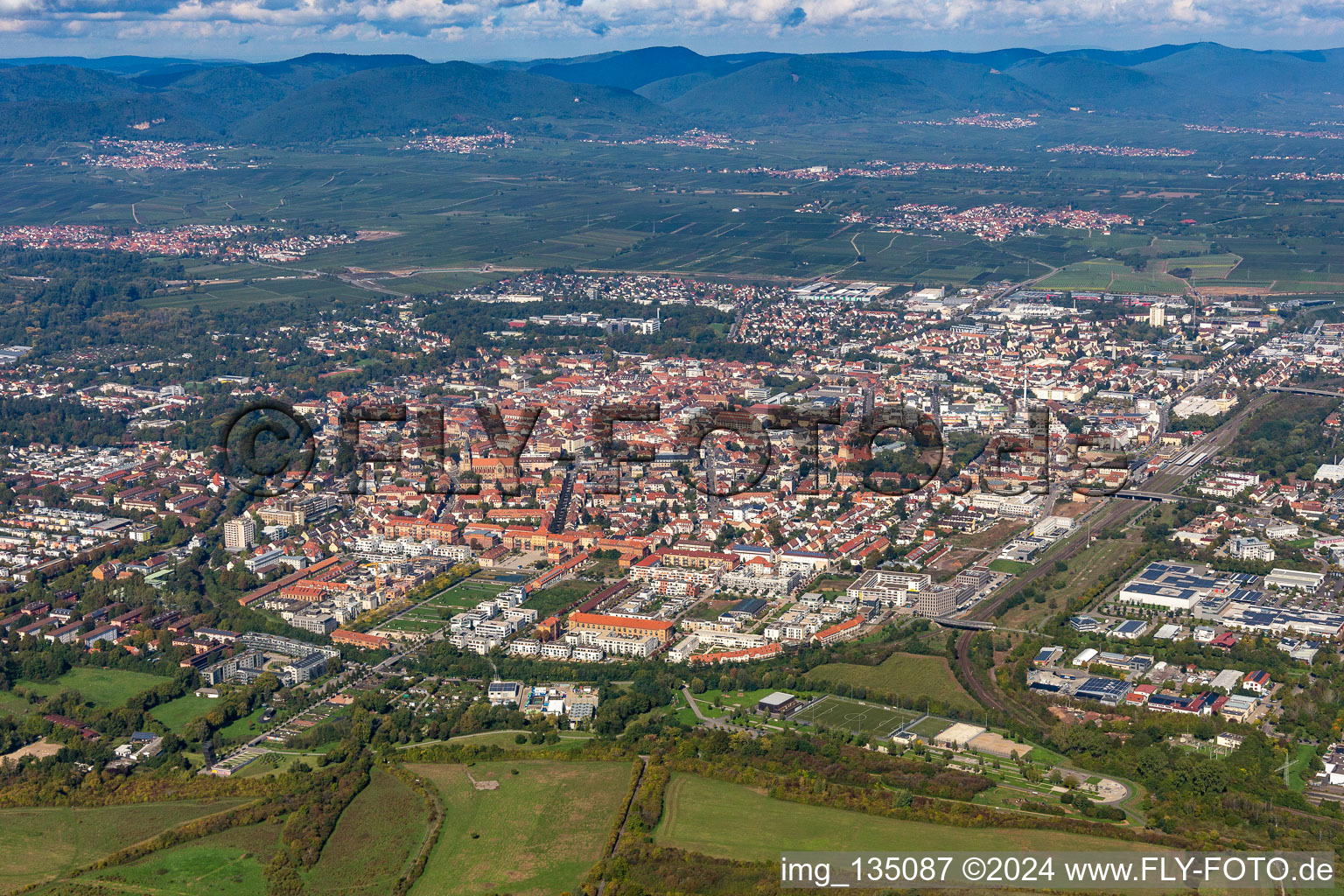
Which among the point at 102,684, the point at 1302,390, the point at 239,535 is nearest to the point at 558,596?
the point at 239,535

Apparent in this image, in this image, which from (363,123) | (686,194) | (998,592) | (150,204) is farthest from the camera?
(363,123)

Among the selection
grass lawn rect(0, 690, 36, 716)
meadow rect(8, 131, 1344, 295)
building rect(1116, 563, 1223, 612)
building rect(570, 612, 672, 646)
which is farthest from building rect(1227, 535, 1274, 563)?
meadow rect(8, 131, 1344, 295)

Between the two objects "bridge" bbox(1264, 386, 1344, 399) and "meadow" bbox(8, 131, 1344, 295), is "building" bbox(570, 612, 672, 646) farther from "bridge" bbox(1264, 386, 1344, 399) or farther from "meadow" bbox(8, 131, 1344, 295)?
"meadow" bbox(8, 131, 1344, 295)

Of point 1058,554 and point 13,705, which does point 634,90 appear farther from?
point 13,705

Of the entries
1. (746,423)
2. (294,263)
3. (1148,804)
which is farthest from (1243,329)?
(294,263)

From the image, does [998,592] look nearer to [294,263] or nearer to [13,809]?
[13,809]
